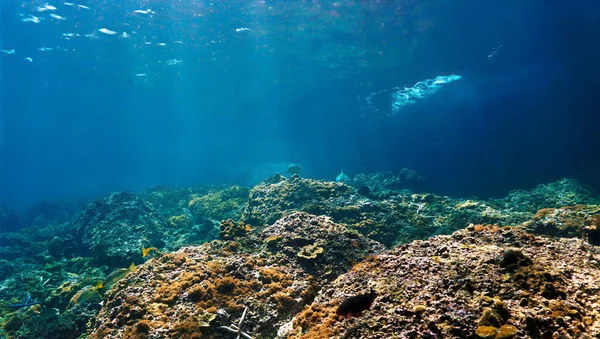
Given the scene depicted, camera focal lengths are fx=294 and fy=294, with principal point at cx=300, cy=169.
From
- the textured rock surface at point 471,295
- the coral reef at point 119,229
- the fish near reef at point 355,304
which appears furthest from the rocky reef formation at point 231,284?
the coral reef at point 119,229

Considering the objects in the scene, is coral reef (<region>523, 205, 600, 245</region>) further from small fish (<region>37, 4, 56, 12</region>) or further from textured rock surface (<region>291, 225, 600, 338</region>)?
small fish (<region>37, 4, 56, 12</region>)

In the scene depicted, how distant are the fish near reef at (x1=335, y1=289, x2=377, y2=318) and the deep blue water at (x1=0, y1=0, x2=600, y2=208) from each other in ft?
68.6

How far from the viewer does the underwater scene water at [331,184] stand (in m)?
3.53

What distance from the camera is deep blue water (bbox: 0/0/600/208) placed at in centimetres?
2172

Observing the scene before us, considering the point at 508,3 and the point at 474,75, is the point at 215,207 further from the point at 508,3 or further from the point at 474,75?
the point at 474,75

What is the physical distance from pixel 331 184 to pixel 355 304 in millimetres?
9408

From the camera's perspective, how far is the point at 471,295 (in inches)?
120

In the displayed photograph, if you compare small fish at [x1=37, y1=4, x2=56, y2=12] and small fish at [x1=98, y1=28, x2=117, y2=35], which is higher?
small fish at [x1=98, y1=28, x2=117, y2=35]

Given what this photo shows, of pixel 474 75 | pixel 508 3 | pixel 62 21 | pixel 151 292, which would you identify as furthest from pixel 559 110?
pixel 62 21

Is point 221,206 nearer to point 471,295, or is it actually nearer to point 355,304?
point 355,304

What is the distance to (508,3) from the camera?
64.2ft

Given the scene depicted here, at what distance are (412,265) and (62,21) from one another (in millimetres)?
31287

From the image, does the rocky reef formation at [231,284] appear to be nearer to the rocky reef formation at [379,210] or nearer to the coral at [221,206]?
the rocky reef formation at [379,210]

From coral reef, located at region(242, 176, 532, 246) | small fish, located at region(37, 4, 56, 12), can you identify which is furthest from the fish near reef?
small fish, located at region(37, 4, 56, 12)
